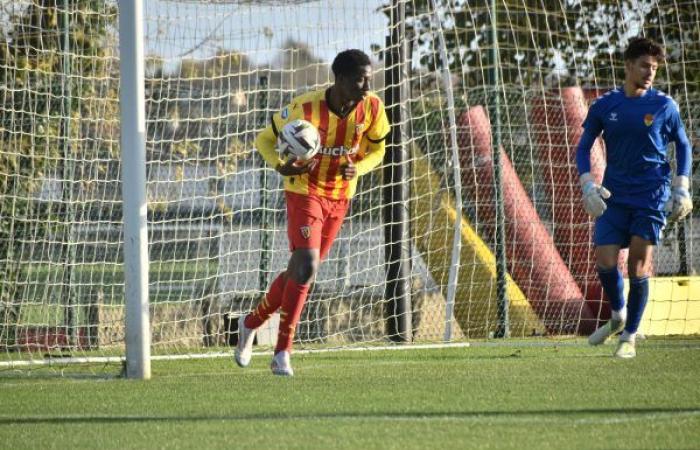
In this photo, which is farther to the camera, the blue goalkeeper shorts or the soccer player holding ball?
the blue goalkeeper shorts

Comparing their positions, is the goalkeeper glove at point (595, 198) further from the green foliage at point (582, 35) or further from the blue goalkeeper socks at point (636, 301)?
the green foliage at point (582, 35)

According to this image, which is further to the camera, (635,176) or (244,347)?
(635,176)

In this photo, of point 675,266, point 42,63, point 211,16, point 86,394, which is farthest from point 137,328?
point 675,266

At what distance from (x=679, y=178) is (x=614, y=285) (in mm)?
931

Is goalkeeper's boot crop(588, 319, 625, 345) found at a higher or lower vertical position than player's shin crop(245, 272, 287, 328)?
lower

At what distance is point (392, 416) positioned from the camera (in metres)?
5.88

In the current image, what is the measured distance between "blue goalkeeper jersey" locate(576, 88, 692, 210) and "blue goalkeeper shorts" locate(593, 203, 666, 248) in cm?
6

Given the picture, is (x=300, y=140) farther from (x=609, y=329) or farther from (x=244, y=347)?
(x=609, y=329)

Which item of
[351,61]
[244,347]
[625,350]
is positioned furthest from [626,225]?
[244,347]

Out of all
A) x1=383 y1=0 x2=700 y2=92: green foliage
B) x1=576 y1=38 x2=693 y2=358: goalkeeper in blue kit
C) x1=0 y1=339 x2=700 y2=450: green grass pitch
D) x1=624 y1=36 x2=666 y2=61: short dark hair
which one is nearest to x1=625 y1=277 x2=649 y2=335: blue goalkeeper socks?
x1=576 y1=38 x2=693 y2=358: goalkeeper in blue kit

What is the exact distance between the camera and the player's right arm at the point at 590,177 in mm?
8594

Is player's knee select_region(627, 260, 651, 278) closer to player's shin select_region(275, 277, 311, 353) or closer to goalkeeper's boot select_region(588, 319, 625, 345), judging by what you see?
goalkeeper's boot select_region(588, 319, 625, 345)

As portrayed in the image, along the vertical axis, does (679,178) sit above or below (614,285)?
above

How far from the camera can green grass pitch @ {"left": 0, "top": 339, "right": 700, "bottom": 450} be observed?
523 centimetres
